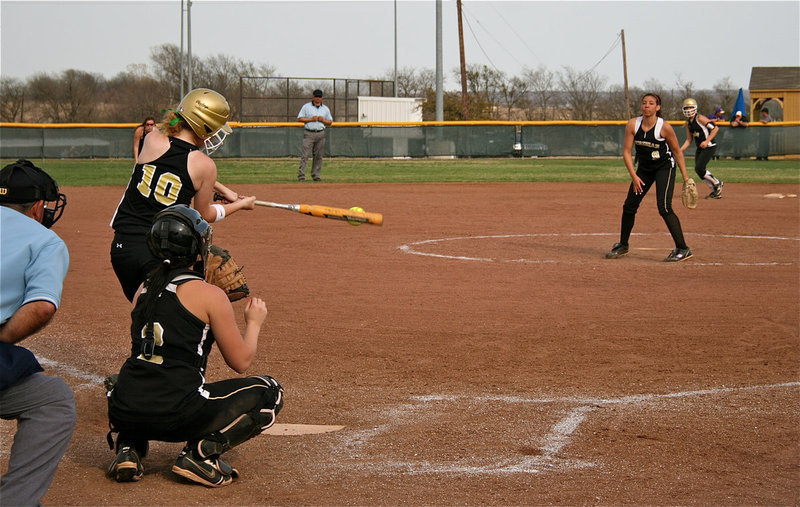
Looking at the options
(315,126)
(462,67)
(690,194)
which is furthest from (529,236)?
(462,67)

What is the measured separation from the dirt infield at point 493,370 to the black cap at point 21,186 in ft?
4.97

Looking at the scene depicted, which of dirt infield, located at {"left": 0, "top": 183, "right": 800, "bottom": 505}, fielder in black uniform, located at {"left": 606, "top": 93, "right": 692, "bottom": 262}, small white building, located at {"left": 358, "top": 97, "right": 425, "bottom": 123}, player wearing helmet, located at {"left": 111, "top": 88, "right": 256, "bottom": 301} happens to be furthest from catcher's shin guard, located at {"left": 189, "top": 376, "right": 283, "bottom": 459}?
small white building, located at {"left": 358, "top": 97, "right": 425, "bottom": 123}

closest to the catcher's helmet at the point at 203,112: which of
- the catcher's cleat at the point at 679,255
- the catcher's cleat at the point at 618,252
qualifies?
the catcher's cleat at the point at 618,252

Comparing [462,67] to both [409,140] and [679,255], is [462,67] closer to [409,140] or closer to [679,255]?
[409,140]

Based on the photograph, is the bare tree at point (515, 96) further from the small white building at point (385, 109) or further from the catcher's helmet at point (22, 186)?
the catcher's helmet at point (22, 186)

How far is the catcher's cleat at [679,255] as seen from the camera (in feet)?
38.8

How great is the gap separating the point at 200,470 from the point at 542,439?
1.99 metres

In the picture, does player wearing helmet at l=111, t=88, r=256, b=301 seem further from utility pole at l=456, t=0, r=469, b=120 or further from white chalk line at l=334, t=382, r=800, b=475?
utility pole at l=456, t=0, r=469, b=120

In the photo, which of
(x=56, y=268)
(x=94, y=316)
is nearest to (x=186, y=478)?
(x=56, y=268)

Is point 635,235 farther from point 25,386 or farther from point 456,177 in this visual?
point 456,177

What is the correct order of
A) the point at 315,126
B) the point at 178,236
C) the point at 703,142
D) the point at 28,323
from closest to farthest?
the point at 28,323 < the point at 178,236 < the point at 703,142 < the point at 315,126

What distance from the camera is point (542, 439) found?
5391 mm

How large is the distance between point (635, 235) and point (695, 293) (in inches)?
195

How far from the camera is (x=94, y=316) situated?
8891 mm
